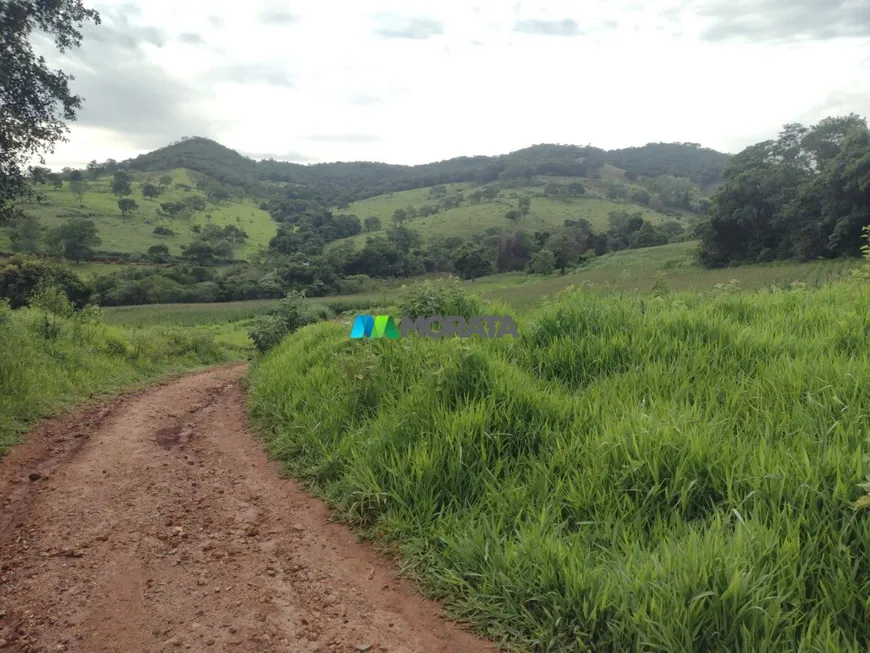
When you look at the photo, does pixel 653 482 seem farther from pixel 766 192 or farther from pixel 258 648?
pixel 766 192

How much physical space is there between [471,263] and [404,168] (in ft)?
341

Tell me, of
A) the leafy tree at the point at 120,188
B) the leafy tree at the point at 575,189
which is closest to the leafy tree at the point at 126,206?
the leafy tree at the point at 120,188

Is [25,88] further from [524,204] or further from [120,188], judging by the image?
[120,188]

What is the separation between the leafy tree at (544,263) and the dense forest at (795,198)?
1666 centimetres

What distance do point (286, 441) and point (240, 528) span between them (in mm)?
1483

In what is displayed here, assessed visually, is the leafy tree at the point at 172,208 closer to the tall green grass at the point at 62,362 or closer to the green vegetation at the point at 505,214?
the green vegetation at the point at 505,214

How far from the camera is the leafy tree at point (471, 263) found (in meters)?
60.4

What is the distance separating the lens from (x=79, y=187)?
81312 mm

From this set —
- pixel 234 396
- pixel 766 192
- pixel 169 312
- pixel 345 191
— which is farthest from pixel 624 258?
pixel 345 191

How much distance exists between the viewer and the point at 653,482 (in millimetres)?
2805

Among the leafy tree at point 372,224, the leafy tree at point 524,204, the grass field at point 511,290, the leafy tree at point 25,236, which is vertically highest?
the leafy tree at point 524,204

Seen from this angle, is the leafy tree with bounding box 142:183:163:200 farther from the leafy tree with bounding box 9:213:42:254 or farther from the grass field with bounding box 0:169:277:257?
the leafy tree with bounding box 9:213:42:254

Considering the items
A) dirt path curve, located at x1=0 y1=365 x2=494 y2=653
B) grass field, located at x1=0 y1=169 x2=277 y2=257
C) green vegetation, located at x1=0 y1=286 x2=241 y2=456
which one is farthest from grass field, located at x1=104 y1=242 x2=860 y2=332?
dirt path curve, located at x1=0 y1=365 x2=494 y2=653

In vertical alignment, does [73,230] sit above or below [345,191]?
below
